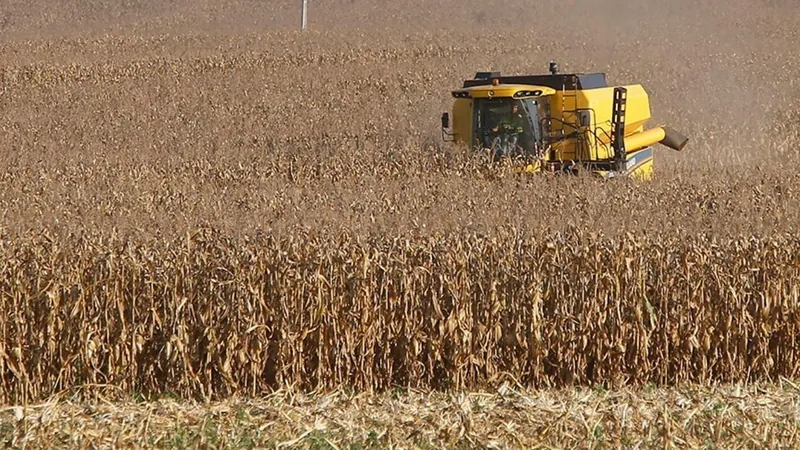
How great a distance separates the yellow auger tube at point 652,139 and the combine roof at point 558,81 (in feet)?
2.64

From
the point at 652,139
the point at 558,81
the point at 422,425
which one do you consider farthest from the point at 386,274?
the point at 652,139

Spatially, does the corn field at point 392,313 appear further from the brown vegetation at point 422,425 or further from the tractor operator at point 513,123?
the tractor operator at point 513,123

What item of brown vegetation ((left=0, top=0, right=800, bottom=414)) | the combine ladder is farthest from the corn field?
the combine ladder

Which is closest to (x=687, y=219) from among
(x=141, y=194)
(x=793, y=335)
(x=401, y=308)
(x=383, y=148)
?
(x=793, y=335)

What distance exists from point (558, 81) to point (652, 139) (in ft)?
6.33

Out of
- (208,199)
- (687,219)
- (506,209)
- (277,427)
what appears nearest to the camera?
(277,427)

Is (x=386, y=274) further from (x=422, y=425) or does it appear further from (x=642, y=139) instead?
(x=642, y=139)

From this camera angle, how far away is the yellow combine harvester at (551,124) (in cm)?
1270

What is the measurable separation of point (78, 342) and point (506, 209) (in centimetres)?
408

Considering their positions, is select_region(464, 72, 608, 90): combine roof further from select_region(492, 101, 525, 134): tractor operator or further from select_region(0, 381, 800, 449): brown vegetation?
select_region(0, 381, 800, 449): brown vegetation

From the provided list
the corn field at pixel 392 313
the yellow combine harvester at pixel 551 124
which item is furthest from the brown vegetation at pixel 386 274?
the yellow combine harvester at pixel 551 124

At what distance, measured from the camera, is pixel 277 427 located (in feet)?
17.0

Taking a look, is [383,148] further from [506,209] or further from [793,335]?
[793,335]

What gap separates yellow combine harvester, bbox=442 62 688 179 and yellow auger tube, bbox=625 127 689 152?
0.67 feet
